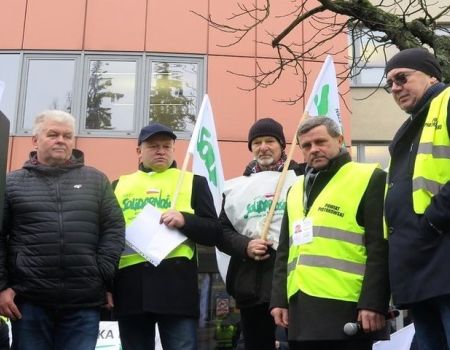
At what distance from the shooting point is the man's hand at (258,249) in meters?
3.80

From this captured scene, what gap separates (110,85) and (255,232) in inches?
283

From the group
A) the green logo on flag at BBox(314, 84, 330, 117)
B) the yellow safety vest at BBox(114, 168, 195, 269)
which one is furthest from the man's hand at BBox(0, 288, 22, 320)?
the green logo on flag at BBox(314, 84, 330, 117)

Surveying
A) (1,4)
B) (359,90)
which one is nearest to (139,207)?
(1,4)

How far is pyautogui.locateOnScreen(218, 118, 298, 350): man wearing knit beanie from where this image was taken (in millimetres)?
3822

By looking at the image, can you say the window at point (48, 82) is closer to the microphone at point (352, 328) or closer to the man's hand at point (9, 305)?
the man's hand at point (9, 305)

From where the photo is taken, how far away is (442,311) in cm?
257

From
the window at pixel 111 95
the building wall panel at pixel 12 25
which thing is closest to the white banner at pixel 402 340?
the window at pixel 111 95

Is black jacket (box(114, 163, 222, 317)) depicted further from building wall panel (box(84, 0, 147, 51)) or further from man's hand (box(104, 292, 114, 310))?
building wall panel (box(84, 0, 147, 51))

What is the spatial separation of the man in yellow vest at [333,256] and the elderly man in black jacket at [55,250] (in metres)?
1.05

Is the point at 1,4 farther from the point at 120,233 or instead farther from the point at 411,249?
the point at 411,249

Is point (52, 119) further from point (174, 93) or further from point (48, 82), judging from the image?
point (48, 82)

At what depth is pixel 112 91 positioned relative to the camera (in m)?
10.6

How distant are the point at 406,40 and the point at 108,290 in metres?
3.04

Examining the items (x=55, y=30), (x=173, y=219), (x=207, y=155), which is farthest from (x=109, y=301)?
(x=55, y=30)
